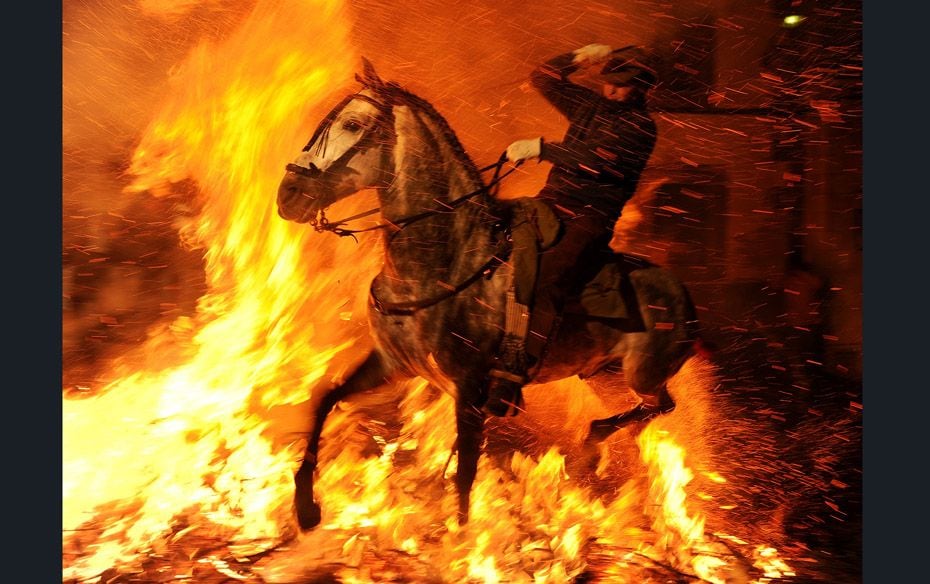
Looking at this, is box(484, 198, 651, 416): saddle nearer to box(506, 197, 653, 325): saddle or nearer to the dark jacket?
box(506, 197, 653, 325): saddle

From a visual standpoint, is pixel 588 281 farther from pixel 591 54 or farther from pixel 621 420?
pixel 591 54

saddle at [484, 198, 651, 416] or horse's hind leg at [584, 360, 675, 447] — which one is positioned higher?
saddle at [484, 198, 651, 416]

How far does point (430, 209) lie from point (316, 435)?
0.91 metres

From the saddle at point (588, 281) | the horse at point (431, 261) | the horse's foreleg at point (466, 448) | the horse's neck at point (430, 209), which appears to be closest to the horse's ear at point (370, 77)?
the horse at point (431, 261)

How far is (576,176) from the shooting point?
3.03 meters

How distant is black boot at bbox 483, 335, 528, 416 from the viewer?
3.00m

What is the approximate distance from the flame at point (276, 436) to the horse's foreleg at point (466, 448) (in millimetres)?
36

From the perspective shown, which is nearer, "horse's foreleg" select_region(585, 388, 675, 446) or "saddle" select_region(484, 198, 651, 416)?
"saddle" select_region(484, 198, 651, 416)

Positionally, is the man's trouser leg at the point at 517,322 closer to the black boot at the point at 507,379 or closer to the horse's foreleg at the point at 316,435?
the black boot at the point at 507,379

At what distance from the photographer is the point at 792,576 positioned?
10.4ft

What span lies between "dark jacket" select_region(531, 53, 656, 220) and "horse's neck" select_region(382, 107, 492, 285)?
28 cm

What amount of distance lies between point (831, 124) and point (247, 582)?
9.00 ft

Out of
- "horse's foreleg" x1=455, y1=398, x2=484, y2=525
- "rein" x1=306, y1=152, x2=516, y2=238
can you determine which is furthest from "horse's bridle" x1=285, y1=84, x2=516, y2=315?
"horse's foreleg" x1=455, y1=398, x2=484, y2=525

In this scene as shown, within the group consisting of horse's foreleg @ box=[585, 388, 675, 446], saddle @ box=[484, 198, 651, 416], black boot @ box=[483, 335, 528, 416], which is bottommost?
horse's foreleg @ box=[585, 388, 675, 446]
